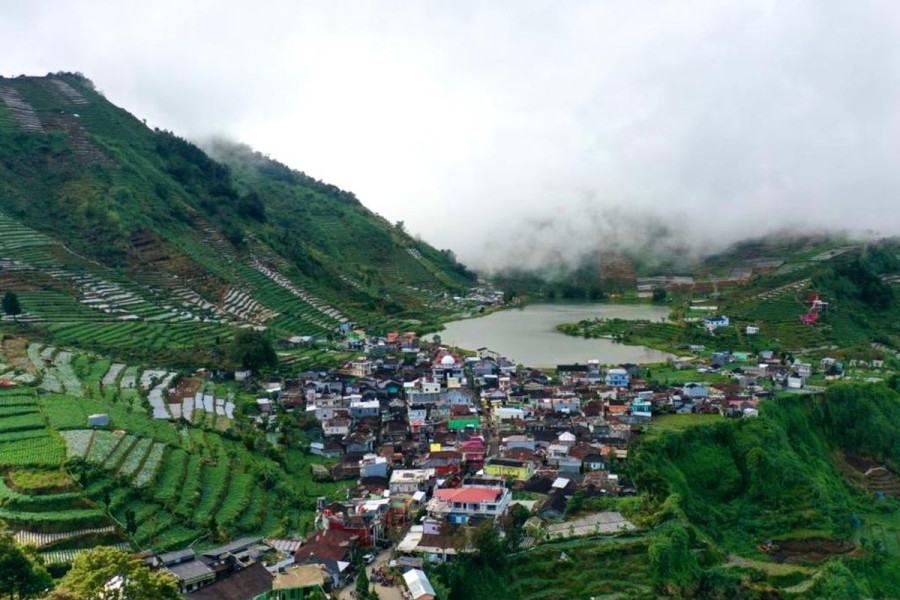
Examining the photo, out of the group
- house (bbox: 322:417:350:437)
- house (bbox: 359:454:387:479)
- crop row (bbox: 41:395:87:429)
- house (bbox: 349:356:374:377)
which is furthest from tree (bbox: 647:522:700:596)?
house (bbox: 349:356:374:377)

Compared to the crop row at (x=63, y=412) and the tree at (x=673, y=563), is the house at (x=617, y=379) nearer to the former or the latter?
the tree at (x=673, y=563)

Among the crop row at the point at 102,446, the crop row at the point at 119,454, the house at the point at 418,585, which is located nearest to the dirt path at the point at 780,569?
the house at the point at 418,585

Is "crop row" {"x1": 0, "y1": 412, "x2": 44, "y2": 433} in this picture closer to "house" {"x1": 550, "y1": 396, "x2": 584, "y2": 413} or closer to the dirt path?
"house" {"x1": 550, "y1": 396, "x2": 584, "y2": 413}

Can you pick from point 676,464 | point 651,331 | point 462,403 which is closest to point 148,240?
point 462,403

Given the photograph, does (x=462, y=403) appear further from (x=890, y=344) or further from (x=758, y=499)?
(x=890, y=344)

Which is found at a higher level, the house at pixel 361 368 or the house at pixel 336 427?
the house at pixel 361 368

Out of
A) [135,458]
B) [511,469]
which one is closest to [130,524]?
[135,458]
